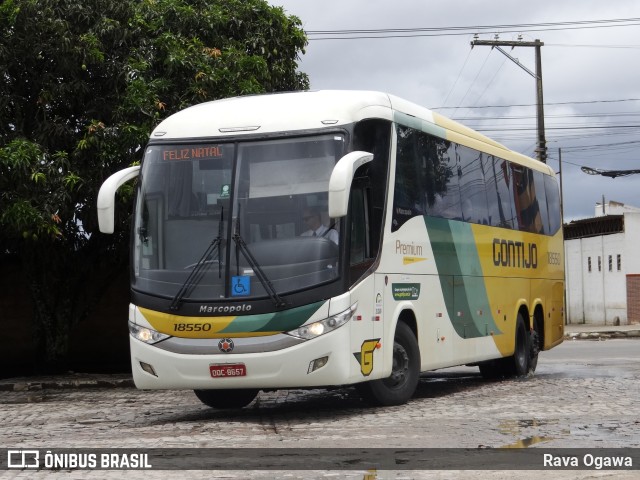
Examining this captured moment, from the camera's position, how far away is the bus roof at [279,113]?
1297 cm

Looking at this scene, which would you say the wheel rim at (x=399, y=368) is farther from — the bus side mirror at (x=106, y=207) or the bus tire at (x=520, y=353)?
the bus tire at (x=520, y=353)

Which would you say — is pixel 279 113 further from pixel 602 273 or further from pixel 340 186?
pixel 602 273

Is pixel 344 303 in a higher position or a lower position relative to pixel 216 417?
higher

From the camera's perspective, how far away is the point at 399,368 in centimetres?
1402

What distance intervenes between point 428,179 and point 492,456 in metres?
6.19

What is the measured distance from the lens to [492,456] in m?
9.39

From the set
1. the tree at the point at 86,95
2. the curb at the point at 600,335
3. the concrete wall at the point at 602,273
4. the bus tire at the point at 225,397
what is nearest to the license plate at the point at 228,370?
the bus tire at the point at 225,397

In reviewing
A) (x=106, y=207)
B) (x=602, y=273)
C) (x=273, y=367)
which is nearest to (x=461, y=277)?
(x=273, y=367)

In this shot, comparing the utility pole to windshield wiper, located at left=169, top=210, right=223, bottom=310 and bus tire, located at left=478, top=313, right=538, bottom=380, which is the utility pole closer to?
bus tire, located at left=478, top=313, right=538, bottom=380

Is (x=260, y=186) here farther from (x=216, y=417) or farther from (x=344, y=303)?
(x=216, y=417)

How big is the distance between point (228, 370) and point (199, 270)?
1117mm

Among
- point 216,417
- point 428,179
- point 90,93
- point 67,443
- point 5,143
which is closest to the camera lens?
point 67,443

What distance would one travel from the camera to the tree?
60.4ft

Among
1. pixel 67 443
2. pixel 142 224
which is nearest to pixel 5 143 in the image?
pixel 142 224
